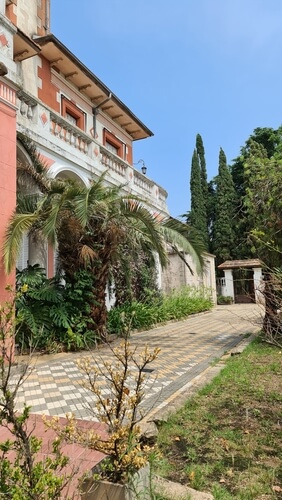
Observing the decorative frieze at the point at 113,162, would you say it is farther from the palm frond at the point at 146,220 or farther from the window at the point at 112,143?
the palm frond at the point at 146,220

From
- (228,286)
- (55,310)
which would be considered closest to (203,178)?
(228,286)

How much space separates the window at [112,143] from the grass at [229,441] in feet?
43.0

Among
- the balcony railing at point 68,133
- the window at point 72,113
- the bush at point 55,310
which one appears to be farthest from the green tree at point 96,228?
the window at point 72,113

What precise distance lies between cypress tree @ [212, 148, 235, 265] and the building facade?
57.1 feet

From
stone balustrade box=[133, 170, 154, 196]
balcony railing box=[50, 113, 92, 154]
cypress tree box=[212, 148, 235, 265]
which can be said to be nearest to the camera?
balcony railing box=[50, 113, 92, 154]

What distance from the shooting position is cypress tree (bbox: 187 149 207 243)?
35803 millimetres

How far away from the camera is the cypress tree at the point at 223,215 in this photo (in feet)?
112

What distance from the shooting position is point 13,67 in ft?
24.1

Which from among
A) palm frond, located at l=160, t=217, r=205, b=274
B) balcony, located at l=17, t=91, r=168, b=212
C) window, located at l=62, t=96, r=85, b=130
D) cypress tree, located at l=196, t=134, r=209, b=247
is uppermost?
cypress tree, located at l=196, t=134, r=209, b=247

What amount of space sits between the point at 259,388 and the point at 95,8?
7.57 meters

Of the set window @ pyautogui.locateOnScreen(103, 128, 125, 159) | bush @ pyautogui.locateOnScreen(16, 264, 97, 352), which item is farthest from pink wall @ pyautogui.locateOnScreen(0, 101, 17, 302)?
window @ pyautogui.locateOnScreen(103, 128, 125, 159)

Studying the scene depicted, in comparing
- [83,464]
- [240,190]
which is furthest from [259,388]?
[240,190]

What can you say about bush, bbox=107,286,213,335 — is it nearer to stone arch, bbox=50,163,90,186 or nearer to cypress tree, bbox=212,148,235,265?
stone arch, bbox=50,163,90,186

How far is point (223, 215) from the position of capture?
34562 millimetres
